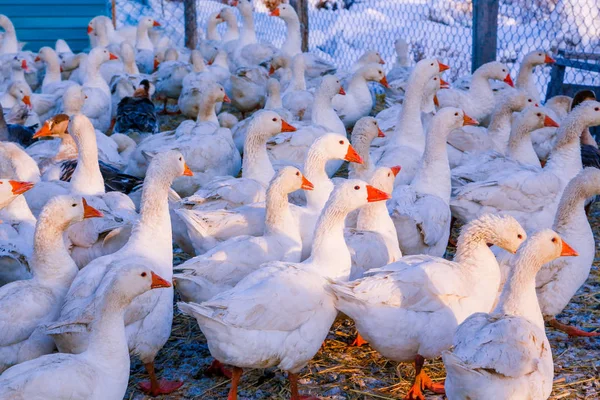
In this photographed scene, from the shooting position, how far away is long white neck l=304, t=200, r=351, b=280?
4.84 m

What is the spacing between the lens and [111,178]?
7332mm

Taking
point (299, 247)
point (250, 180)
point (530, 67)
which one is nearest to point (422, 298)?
point (299, 247)

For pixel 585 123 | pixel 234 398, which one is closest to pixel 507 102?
pixel 585 123

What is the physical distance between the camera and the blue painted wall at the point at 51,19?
16203 mm

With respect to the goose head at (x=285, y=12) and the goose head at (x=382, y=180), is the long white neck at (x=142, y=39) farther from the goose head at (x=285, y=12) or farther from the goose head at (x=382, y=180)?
the goose head at (x=382, y=180)

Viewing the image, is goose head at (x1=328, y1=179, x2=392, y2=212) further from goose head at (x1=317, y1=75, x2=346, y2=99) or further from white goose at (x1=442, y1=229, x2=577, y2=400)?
goose head at (x1=317, y1=75, x2=346, y2=99)

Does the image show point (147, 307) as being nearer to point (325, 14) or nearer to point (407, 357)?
point (407, 357)

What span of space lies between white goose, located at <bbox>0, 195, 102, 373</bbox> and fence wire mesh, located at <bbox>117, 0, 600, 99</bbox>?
7.94 metres

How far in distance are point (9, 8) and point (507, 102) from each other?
11.7 metres

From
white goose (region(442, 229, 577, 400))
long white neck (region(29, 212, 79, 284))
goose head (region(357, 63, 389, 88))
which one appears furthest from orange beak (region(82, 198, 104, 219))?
goose head (region(357, 63, 389, 88))

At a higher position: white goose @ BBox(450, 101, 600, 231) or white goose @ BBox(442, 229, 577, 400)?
white goose @ BBox(442, 229, 577, 400)

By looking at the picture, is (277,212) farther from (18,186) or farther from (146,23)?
(146,23)

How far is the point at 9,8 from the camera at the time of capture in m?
16.1

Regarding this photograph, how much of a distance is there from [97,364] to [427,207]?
9.62 ft
